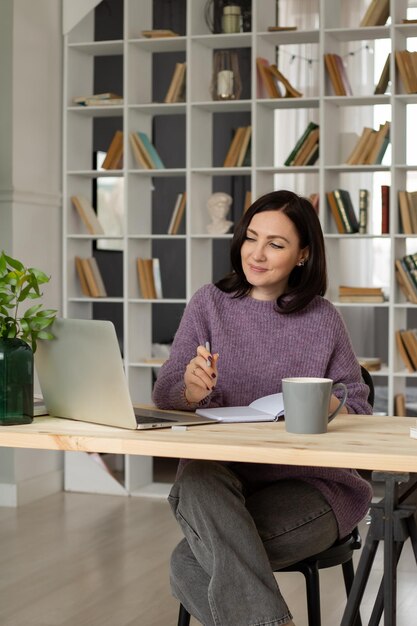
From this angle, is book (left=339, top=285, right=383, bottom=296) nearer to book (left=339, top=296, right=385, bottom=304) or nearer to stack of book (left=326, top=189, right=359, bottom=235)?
book (left=339, top=296, right=385, bottom=304)

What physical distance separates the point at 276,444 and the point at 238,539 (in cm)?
30

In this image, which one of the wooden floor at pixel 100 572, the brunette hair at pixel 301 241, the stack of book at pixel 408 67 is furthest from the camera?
the stack of book at pixel 408 67

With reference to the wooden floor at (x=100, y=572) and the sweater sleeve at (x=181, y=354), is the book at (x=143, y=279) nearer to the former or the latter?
the wooden floor at (x=100, y=572)

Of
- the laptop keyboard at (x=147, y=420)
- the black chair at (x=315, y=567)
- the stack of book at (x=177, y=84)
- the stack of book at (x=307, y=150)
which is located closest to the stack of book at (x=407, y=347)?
the stack of book at (x=307, y=150)

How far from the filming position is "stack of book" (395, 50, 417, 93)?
455cm

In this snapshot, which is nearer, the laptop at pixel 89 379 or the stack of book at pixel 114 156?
the laptop at pixel 89 379

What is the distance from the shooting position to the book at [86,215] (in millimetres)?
5043

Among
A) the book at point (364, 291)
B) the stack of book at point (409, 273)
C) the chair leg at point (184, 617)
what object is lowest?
the chair leg at point (184, 617)

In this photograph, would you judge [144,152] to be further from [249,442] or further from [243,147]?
[249,442]

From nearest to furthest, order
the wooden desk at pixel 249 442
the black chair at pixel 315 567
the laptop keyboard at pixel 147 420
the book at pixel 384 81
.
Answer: the wooden desk at pixel 249 442 → the laptop keyboard at pixel 147 420 → the black chair at pixel 315 567 → the book at pixel 384 81

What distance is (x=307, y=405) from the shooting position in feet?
6.19

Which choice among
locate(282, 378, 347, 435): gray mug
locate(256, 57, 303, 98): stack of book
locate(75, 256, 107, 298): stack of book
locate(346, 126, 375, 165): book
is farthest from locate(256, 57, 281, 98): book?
locate(282, 378, 347, 435): gray mug

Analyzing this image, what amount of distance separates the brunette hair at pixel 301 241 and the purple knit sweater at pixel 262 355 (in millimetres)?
33

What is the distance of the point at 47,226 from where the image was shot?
4.95 meters
